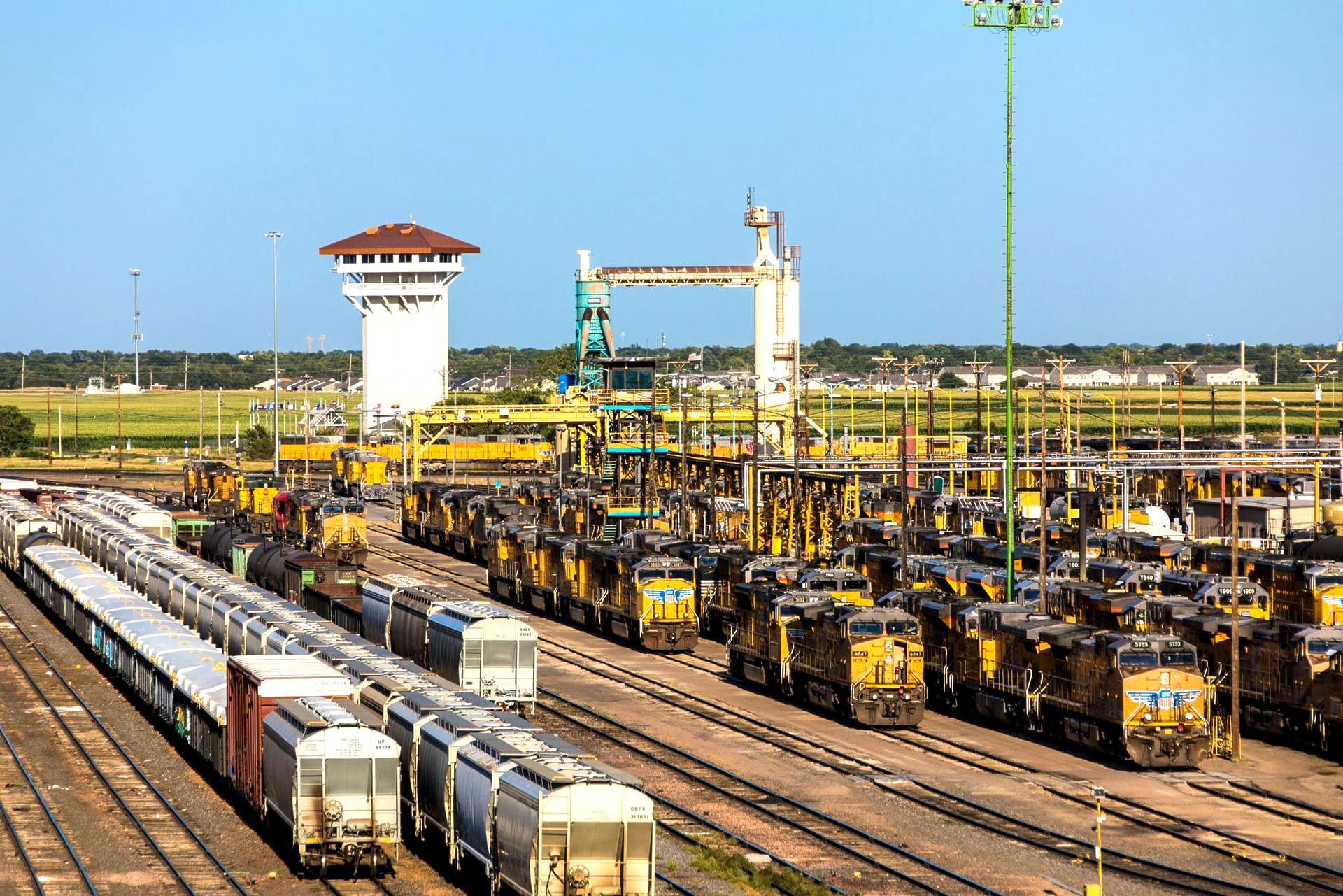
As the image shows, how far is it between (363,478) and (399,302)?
5014cm

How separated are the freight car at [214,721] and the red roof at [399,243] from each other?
10740cm

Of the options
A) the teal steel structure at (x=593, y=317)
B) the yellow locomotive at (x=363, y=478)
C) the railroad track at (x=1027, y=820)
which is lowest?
the railroad track at (x=1027, y=820)

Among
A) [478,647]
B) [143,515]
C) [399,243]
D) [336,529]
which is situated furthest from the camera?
[399,243]

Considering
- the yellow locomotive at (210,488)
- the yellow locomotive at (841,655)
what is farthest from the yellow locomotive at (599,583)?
the yellow locomotive at (210,488)

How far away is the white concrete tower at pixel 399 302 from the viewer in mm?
172000

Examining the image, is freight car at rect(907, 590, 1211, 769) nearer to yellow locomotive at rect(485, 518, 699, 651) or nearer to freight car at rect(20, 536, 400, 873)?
yellow locomotive at rect(485, 518, 699, 651)

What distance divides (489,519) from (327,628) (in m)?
42.8

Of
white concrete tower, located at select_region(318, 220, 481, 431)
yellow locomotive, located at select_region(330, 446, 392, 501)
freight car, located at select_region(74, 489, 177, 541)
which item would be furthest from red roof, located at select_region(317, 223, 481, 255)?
freight car, located at select_region(74, 489, 177, 541)

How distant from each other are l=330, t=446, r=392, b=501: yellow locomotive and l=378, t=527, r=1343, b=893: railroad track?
7454 centimetres

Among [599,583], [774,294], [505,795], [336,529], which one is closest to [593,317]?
[774,294]

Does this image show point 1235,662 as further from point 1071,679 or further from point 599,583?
Answer: point 599,583

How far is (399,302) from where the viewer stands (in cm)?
17300

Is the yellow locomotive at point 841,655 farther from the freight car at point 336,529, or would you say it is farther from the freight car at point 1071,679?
the freight car at point 336,529

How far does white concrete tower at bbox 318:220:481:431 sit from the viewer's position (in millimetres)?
172000
